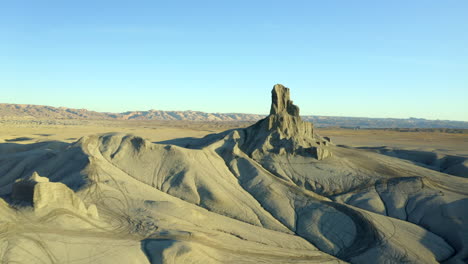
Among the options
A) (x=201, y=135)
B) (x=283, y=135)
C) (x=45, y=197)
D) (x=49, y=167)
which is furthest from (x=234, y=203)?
(x=201, y=135)

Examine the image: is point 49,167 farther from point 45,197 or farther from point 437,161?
point 437,161

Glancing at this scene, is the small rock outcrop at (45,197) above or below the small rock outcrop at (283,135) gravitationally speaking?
below

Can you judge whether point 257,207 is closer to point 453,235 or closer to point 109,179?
point 109,179

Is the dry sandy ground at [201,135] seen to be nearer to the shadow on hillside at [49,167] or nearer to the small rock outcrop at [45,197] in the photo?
the shadow on hillside at [49,167]

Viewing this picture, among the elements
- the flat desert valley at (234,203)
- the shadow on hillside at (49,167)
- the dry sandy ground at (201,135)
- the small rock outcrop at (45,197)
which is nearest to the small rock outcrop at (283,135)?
the flat desert valley at (234,203)

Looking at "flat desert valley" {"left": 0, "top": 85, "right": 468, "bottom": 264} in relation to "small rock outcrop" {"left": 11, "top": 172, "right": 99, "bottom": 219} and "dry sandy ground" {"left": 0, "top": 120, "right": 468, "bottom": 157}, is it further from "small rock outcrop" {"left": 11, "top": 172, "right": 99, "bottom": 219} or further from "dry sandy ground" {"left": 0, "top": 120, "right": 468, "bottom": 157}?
"dry sandy ground" {"left": 0, "top": 120, "right": 468, "bottom": 157}

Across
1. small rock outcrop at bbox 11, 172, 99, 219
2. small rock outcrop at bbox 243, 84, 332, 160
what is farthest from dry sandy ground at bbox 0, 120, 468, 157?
small rock outcrop at bbox 11, 172, 99, 219

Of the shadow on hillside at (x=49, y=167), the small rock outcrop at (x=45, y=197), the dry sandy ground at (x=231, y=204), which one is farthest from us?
the shadow on hillside at (x=49, y=167)
